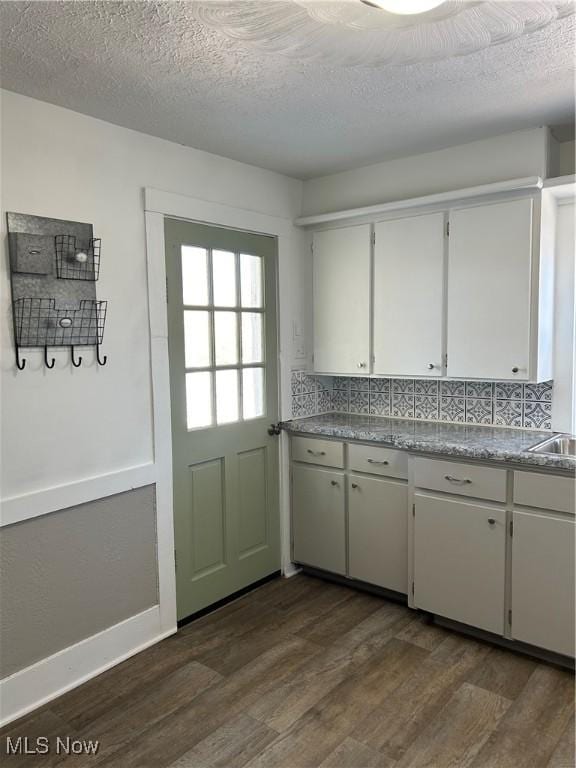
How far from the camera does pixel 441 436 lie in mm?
2840

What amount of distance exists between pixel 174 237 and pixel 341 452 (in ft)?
4.64

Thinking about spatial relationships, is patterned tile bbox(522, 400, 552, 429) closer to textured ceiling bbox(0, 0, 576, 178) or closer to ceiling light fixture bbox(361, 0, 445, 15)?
textured ceiling bbox(0, 0, 576, 178)

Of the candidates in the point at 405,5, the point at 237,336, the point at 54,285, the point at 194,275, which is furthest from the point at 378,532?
the point at 405,5

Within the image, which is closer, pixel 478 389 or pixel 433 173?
pixel 433 173

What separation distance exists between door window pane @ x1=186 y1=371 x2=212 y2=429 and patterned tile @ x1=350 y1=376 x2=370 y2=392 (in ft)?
3.53

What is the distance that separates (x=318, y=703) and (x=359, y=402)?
183 centimetres

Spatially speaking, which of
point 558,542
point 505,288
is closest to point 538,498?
point 558,542

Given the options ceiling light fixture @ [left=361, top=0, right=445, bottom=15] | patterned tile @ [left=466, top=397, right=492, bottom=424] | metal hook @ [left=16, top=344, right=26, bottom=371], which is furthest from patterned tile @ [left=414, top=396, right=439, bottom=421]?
ceiling light fixture @ [left=361, top=0, right=445, bottom=15]

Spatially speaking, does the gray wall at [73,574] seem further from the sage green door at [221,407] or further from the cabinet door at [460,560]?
the cabinet door at [460,560]

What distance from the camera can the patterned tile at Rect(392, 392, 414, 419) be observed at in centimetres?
338

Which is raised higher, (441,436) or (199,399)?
(199,399)

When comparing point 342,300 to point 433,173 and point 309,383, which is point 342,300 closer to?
point 309,383

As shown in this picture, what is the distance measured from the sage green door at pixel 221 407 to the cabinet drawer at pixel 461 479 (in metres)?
0.93

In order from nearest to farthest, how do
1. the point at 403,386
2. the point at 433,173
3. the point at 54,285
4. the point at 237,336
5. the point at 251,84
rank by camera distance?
the point at 251,84 → the point at 54,285 → the point at 433,173 → the point at 237,336 → the point at 403,386
